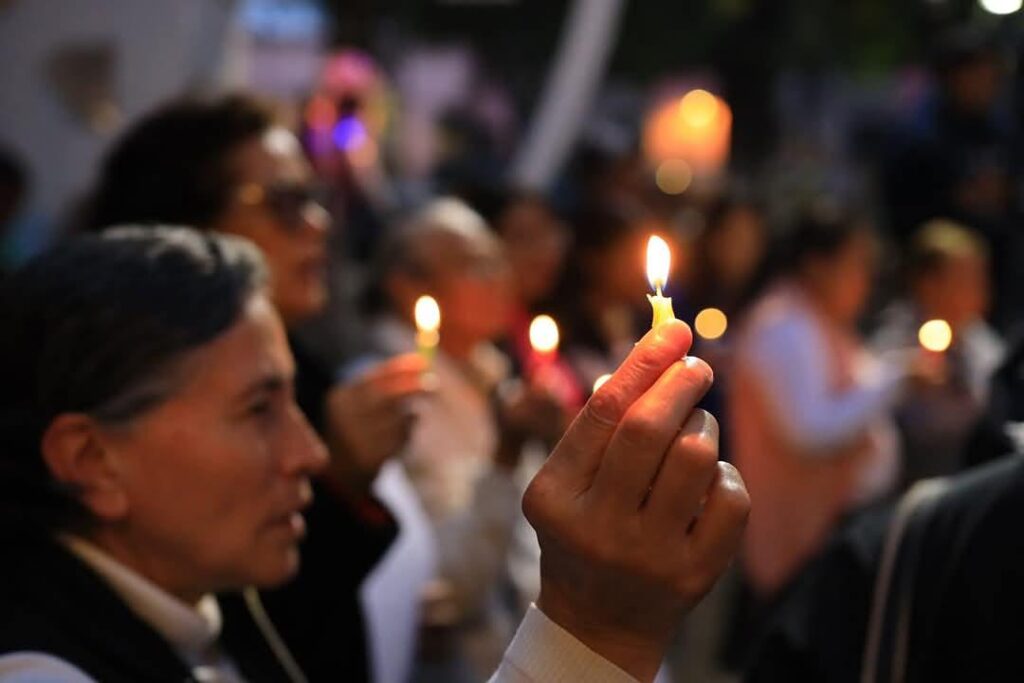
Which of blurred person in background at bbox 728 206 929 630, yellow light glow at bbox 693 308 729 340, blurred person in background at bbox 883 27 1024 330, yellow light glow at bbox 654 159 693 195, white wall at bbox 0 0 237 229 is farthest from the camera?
yellow light glow at bbox 654 159 693 195

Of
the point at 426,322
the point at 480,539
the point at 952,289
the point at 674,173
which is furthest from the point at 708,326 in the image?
the point at 674,173

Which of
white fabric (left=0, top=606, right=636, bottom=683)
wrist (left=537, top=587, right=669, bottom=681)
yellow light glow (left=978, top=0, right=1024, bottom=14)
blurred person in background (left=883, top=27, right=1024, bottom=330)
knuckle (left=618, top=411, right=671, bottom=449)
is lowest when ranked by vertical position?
blurred person in background (left=883, top=27, right=1024, bottom=330)

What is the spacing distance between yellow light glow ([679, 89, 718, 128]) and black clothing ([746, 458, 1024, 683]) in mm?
8964

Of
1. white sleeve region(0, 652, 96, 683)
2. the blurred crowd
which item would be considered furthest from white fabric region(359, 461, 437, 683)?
white sleeve region(0, 652, 96, 683)

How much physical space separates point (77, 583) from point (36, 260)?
0.47 m

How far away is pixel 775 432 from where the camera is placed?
5.77m

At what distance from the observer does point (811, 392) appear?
567 centimetres

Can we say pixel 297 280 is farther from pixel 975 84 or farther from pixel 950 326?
pixel 975 84

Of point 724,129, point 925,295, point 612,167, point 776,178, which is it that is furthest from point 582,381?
point 776,178

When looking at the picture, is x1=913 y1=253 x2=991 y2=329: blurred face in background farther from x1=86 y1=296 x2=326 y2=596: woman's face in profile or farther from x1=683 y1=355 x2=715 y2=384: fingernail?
x1=683 y1=355 x2=715 y2=384: fingernail

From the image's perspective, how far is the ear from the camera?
2.12 m

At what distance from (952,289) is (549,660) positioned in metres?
4.85

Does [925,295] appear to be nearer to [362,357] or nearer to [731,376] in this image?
[731,376]

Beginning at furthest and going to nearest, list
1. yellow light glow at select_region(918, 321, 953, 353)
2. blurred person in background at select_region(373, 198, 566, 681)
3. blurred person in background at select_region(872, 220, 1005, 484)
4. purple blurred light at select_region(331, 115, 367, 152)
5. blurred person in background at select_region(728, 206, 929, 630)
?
purple blurred light at select_region(331, 115, 367, 152) < blurred person in background at select_region(872, 220, 1005, 484) < blurred person in background at select_region(728, 206, 929, 630) < yellow light glow at select_region(918, 321, 953, 353) < blurred person in background at select_region(373, 198, 566, 681)
